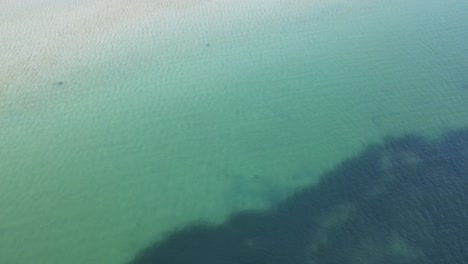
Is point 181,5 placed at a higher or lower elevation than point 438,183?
higher

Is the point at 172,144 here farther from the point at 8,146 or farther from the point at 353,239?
the point at 353,239

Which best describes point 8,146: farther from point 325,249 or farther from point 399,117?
point 399,117

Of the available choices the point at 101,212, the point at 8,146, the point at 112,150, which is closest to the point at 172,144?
the point at 112,150

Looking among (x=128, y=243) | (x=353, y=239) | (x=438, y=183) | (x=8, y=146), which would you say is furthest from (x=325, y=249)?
(x=8, y=146)

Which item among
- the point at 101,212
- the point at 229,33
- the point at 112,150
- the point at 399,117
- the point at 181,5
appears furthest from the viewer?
the point at 181,5

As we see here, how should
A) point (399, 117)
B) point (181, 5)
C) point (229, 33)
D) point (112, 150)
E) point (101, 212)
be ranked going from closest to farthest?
point (101, 212) → point (112, 150) → point (399, 117) → point (229, 33) → point (181, 5)

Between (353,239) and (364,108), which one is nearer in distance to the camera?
(353,239)
